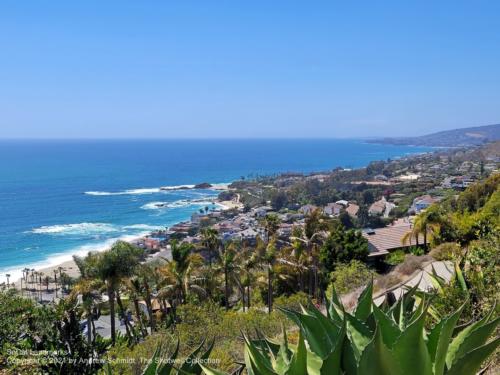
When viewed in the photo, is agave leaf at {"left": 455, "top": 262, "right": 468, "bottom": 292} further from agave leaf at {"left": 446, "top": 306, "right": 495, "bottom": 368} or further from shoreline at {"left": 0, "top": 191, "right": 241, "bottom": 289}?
shoreline at {"left": 0, "top": 191, "right": 241, "bottom": 289}

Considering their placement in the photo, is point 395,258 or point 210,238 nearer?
point 210,238

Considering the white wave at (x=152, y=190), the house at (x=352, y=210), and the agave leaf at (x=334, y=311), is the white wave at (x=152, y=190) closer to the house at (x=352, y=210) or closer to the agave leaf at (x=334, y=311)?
the house at (x=352, y=210)

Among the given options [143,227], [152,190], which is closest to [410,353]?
[143,227]

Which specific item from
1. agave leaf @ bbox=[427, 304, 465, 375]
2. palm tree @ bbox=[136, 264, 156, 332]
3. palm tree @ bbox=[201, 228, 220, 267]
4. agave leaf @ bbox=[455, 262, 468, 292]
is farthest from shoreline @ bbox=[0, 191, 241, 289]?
agave leaf @ bbox=[427, 304, 465, 375]

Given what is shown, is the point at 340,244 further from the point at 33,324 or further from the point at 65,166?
the point at 65,166

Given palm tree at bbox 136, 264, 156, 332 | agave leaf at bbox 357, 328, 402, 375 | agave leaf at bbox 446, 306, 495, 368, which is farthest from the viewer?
palm tree at bbox 136, 264, 156, 332

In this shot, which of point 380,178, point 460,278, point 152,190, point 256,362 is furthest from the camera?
point 380,178

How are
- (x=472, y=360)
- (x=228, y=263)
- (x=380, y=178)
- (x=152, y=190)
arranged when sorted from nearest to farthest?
1. (x=472, y=360)
2. (x=228, y=263)
3. (x=152, y=190)
4. (x=380, y=178)

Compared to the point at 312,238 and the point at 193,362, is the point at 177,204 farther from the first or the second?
the point at 193,362
